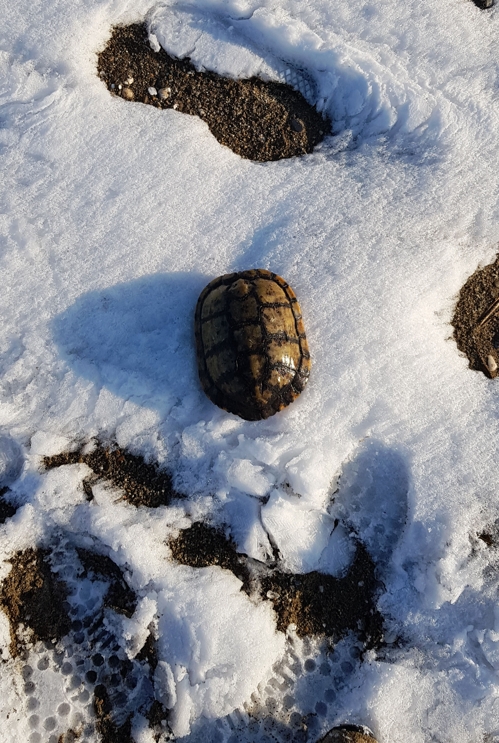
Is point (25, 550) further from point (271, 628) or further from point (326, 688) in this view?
point (326, 688)

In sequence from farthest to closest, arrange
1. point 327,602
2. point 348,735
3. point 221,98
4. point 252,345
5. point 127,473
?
point 221,98 < point 127,473 < point 327,602 < point 252,345 < point 348,735

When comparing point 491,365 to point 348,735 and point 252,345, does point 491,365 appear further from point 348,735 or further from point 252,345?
point 348,735

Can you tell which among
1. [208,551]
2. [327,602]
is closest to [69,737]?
[208,551]

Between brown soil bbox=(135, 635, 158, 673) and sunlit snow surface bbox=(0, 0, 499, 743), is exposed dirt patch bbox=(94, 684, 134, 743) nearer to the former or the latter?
sunlit snow surface bbox=(0, 0, 499, 743)

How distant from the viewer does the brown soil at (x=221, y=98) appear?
146 inches

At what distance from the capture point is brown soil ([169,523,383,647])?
3.21 metres

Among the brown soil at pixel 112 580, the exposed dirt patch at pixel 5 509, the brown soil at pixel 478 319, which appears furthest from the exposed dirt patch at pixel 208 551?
the brown soil at pixel 478 319

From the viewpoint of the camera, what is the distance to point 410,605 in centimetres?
318

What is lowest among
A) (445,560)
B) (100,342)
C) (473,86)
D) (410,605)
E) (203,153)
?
(100,342)

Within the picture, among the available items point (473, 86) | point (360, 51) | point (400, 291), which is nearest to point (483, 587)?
point (400, 291)

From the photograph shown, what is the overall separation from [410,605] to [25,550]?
2.59 m

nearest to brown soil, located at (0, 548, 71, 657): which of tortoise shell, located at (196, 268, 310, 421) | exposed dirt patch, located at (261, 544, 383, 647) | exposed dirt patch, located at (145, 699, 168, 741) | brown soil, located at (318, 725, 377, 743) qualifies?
exposed dirt patch, located at (145, 699, 168, 741)

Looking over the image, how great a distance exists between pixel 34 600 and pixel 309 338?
2.56m

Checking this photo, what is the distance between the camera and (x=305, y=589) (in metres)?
3.23
